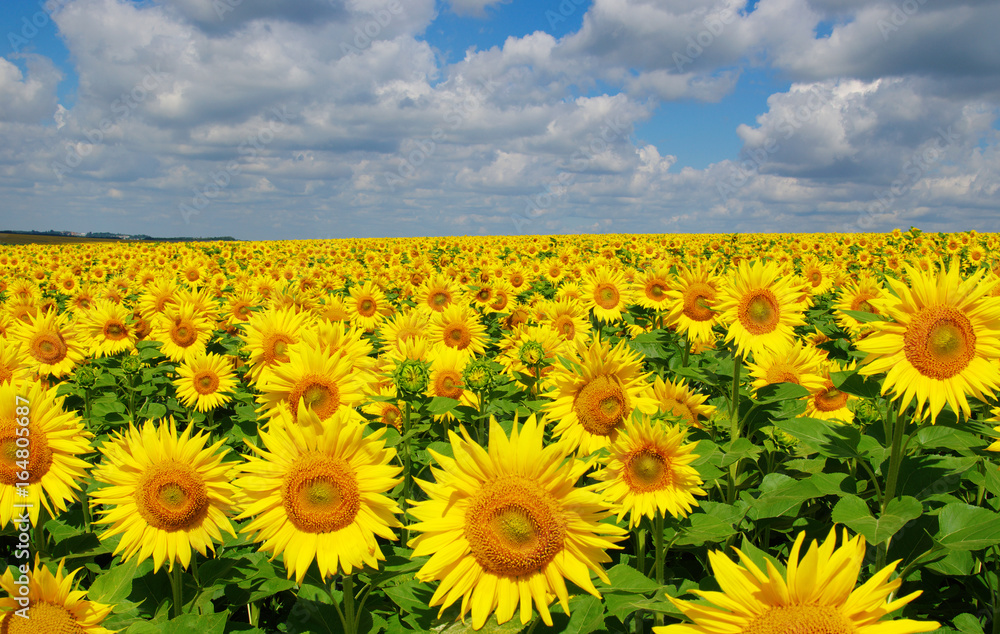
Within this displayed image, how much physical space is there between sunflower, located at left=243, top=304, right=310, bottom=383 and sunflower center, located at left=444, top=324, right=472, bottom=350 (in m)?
2.02

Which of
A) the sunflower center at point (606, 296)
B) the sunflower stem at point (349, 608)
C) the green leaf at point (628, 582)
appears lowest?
the sunflower stem at point (349, 608)

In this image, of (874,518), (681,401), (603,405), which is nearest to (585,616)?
(603,405)

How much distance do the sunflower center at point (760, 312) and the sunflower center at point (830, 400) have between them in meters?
1.18

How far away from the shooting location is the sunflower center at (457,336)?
20.5 feet

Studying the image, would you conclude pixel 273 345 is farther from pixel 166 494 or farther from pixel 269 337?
pixel 166 494

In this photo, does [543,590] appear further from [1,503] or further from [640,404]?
[1,503]

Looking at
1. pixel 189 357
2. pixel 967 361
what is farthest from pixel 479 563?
pixel 189 357

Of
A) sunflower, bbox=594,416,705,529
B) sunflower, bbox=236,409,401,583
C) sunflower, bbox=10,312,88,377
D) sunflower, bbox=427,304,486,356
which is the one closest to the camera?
sunflower, bbox=236,409,401,583

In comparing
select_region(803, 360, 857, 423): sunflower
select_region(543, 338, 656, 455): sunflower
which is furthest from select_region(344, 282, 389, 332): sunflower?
select_region(803, 360, 857, 423): sunflower

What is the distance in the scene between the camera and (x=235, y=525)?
3.55 meters

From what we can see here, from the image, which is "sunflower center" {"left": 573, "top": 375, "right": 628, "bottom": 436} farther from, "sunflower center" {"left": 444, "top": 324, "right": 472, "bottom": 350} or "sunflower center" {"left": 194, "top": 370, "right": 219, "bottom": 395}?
"sunflower center" {"left": 194, "top": 370, "right": 219, "bottom": 395}

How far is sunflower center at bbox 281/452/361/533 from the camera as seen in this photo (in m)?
2.38

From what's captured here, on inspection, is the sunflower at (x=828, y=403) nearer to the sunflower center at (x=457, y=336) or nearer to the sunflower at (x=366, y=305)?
the sunflower center at (x=457, y=336)

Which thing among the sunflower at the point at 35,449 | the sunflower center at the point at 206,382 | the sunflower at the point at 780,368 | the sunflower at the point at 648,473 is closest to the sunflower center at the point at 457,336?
the sunflower center at the point at 206,382
